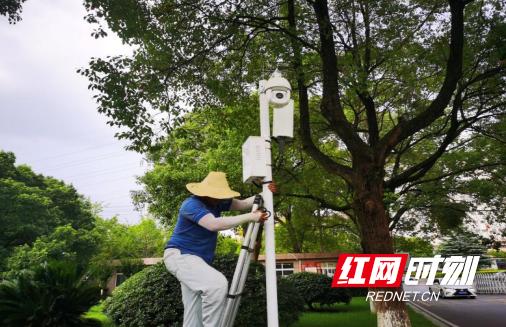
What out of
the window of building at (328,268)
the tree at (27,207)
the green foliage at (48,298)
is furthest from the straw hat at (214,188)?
the window of building at (328,268)

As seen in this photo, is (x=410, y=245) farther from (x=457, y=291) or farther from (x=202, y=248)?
(x=202, y=248)

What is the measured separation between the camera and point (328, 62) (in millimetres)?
8453

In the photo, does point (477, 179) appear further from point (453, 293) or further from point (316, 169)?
point (453, 293)

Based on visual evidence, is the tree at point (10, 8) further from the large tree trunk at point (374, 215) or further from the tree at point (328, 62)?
the large tree trunk at point (374, 215)

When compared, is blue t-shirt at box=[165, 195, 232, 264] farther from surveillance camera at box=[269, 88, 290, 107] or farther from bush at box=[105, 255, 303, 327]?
bush at box=[105, 255, 303, 327]

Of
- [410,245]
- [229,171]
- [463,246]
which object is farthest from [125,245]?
[463,246]

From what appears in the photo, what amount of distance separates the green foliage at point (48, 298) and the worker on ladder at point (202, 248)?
2.86m

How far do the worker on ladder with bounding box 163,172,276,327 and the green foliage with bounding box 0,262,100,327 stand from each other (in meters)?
2.86

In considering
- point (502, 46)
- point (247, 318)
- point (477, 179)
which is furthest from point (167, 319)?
point (477, 179)

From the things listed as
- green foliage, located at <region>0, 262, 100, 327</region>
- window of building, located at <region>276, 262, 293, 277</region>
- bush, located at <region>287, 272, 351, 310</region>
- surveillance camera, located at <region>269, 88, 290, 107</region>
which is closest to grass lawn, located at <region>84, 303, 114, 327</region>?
green foliage, located at <region>0, 262, 100, 327</region>

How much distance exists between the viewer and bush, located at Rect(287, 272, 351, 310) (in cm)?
1577

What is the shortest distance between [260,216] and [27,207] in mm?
27643

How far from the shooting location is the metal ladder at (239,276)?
3312mm

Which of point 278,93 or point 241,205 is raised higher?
point 278,93
